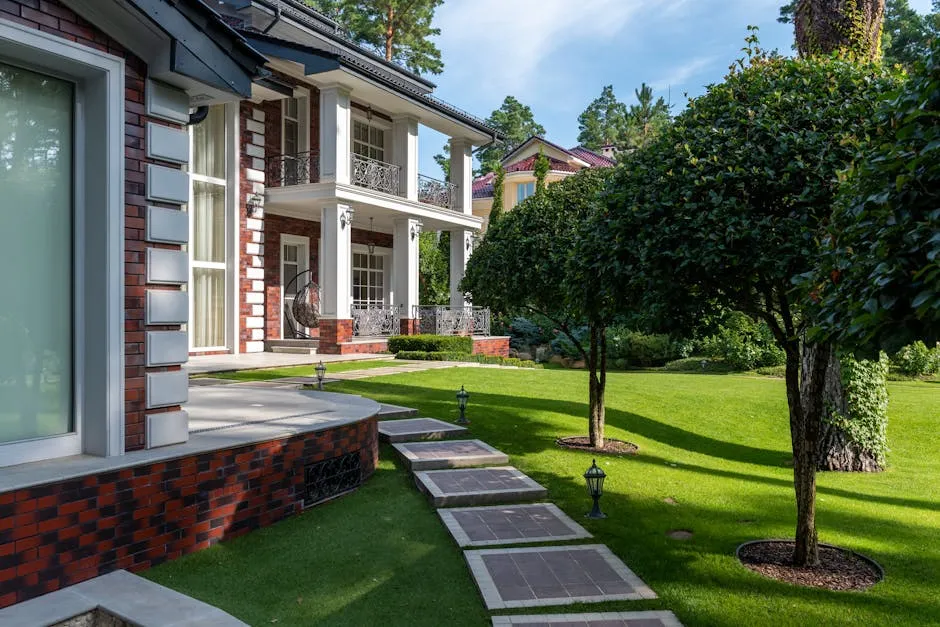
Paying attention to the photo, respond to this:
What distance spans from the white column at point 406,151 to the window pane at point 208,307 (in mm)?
6226

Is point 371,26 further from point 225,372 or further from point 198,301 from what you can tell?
point 225,372

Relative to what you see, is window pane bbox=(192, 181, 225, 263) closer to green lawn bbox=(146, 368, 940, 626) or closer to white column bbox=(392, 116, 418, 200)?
white column bbox=(392, 116, 418, 200)

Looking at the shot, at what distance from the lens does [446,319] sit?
68.4ft

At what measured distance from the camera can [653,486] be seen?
7.18 metres

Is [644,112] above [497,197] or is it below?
above

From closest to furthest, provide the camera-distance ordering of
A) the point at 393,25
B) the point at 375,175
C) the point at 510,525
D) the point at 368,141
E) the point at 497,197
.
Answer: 1. the point at 510,525
2. the point at 375,175
3. the point at 368,141
4. the point at 497,197
5. the point at 393,25

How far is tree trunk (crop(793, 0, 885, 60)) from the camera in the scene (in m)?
7.61

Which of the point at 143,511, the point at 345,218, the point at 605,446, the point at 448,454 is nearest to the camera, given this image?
the point at 143,511

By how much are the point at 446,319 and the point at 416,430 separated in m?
12.4

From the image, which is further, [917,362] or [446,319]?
[446,319]

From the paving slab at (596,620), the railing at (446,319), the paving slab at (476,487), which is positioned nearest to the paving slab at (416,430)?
the paving slab at (476,487)

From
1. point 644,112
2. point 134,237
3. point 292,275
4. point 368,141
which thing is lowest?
point 134,237

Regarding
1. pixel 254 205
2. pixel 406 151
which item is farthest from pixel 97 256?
pixel 406 151

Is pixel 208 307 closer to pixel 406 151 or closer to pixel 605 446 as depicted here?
pixel 406 151
